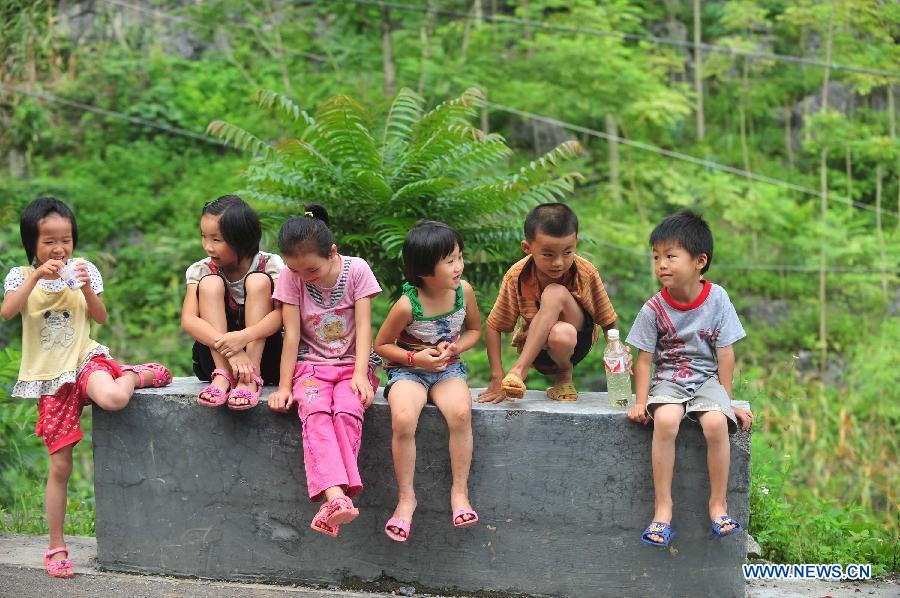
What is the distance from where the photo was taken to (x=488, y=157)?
5.87 m

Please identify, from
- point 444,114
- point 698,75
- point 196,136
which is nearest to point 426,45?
point 196,136

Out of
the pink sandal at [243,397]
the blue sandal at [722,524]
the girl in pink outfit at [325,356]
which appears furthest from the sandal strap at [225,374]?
the blue sandal at [722,524]

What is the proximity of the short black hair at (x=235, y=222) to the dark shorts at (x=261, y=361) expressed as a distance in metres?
0.19

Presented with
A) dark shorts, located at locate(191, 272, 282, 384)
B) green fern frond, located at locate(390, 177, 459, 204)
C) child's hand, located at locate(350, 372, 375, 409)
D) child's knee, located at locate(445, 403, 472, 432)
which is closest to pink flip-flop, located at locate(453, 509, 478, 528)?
child's knee, located at locate(445, 403, 472, 432)

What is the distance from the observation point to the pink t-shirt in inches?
156

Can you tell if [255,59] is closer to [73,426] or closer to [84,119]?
[84,119]

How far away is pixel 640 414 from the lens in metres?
3.68

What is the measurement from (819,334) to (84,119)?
39.3ft

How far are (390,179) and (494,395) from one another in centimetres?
235

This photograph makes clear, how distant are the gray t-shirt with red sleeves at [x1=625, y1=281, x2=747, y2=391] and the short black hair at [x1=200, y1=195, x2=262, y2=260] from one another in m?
1.74

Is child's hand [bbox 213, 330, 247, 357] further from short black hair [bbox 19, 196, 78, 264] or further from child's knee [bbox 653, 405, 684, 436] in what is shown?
child's knee [bbox 653, 405, 684, 436]

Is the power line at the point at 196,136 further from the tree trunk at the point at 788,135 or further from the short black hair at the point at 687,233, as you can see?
the short black hair at the point at 687,233

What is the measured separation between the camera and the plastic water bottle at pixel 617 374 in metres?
3.86

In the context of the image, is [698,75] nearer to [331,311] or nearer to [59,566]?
[331,311]
